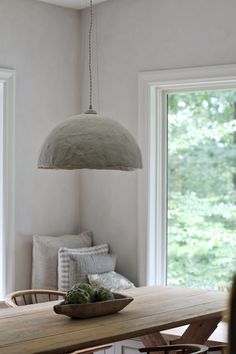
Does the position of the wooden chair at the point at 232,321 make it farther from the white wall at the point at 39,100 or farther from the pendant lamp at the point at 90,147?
the white wall at the point at 39,100

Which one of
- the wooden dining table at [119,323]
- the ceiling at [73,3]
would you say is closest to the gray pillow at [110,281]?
the wooden dining table at [119,323]

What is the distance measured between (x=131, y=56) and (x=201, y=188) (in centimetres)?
107

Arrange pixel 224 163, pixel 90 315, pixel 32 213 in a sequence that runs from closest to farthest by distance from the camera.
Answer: pixel 90 315 → pixel 224 163 → pixel 32 213

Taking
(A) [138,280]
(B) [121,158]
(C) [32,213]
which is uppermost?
(B) [121,158]

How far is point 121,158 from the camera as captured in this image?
8.33 feet

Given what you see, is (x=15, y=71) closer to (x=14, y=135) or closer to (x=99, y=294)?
(x=14, y=135)

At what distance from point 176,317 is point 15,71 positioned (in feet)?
7.52

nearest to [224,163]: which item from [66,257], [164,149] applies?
[164,149]

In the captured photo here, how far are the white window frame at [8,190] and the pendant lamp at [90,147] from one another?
1.69 m

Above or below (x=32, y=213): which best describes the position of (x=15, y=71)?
above

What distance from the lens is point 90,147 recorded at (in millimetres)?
2506

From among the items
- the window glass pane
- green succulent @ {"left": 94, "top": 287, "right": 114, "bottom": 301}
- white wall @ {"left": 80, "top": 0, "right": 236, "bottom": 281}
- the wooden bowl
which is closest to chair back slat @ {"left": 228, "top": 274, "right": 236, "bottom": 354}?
the wooden bowl

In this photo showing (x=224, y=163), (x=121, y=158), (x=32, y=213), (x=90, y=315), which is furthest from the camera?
(x=32, y=213)

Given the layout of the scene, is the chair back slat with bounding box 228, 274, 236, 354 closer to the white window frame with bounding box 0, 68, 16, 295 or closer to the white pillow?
the white pillow
